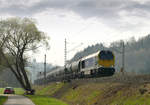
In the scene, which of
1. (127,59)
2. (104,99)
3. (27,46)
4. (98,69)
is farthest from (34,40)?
(127,59)

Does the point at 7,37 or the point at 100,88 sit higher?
the point at 7,37

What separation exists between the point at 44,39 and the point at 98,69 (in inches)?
935

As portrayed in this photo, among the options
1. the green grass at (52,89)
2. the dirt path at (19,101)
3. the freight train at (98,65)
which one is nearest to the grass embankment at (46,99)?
the green grass at (52,89)

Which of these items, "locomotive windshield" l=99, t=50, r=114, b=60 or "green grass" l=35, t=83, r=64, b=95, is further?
"green grass" l=35, t=83, r=64, b=95

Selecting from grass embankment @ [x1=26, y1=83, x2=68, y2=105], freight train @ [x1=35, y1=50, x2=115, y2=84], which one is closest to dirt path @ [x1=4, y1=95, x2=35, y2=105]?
grass embankment @ [x1=26, y1=83, x2=68, y2=105]

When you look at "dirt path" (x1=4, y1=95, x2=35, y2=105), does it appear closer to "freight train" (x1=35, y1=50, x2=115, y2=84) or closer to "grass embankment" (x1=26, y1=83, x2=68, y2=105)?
"grass embankment" (x1=26, y1=83, x2=68, y2=105)

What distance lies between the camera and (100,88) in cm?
3566

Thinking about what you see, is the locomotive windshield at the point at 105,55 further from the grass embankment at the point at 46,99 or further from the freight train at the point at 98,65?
the grass embankment at the point at 46,99

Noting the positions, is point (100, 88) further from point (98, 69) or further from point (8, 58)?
point (8, 58)

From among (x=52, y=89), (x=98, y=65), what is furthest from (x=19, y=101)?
(x=52, y=89)

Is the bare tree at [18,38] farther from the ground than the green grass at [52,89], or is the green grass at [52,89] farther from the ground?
the bare tree at [18,38]

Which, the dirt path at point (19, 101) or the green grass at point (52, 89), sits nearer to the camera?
the dirt path at point (19, 101)

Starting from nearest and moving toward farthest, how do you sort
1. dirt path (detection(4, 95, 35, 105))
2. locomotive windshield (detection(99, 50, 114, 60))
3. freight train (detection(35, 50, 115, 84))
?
dirt path (detection(4, 95, 35, 105)) → freight train (detection(35, 50, 115, 84)) → locomotive windshield (detection(99, 50, 114, 60))

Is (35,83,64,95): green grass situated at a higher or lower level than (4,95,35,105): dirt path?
lower
